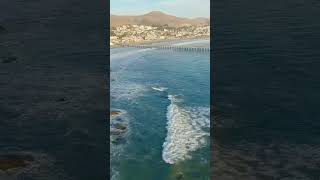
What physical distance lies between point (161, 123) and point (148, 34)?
378ft

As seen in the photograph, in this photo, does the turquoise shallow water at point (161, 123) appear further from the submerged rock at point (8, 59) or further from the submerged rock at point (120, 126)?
the submerged rock at point (8, 59)

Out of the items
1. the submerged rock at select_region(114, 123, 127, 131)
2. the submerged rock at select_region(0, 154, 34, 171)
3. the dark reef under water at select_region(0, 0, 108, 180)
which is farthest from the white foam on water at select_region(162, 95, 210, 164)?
the submerged rock at select_region(0, 154, 34, 171)

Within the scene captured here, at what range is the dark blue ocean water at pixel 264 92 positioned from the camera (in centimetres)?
2164

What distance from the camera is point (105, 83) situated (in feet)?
68.4

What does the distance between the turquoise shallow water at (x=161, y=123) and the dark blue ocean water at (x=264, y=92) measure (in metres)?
11.5

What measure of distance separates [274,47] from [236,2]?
296 centimetres

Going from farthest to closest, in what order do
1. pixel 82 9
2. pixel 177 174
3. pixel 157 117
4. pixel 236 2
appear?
pixel 157 117 < pixel 177 174 < pixel 236 2 < pixel 82 9

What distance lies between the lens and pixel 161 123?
45188 mm

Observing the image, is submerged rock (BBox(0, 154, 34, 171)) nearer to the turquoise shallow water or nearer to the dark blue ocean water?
the dark blue ocean water

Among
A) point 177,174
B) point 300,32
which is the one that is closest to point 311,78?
point 300,32

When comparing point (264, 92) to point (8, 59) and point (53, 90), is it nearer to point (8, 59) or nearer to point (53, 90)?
point (53, 90)

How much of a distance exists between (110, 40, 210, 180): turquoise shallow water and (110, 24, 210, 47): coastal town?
173ft

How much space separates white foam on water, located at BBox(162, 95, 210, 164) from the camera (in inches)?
1485

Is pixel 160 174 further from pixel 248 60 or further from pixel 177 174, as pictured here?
pixel 248 60
